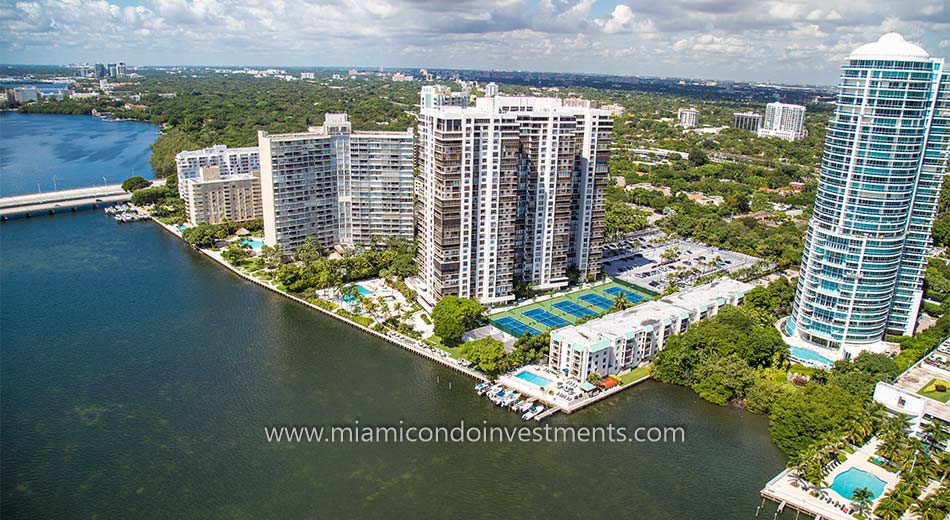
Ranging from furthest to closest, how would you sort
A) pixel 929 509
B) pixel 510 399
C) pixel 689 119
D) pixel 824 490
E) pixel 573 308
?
pixel 689 119 < pixel 573 308 < pixel 510 399 < pixel 824 490 < pixel 929 509

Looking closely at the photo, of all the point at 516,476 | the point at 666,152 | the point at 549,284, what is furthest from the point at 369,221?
the point at 666,152

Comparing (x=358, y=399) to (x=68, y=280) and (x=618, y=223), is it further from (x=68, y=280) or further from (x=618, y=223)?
(x=618, y=223)

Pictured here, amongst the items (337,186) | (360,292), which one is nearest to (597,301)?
(360,292)

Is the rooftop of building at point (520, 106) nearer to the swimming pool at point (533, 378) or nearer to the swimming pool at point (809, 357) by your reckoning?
the swimming pool at point (533, 378)

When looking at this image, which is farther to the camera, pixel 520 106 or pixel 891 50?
pixel 520 106

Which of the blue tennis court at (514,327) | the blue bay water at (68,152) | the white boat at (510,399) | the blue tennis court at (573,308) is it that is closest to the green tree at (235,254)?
the blue tennis court at (514,327)

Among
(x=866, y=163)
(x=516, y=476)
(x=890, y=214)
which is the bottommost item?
(x=516, y=476)

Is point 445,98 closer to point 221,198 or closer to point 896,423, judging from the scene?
point 221,198

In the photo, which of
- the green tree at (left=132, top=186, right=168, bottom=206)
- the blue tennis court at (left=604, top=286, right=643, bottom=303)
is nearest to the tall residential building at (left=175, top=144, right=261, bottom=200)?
the green tree at (left=132, top=186, right=168, bottom=206)
